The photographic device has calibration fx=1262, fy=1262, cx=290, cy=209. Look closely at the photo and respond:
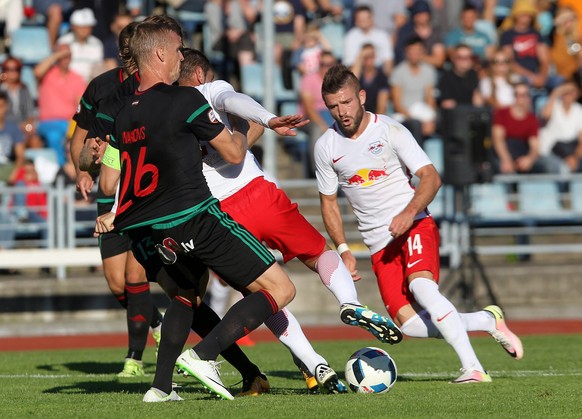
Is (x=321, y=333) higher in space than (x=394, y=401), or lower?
lower

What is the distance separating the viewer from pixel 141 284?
1071 cm

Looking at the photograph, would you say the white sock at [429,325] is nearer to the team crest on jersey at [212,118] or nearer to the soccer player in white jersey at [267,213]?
the soccer player in white jersey at [267,213]

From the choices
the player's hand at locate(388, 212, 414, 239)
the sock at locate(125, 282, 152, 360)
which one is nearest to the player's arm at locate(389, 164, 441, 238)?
the player's hand at locate(388, 212, 414, 239)

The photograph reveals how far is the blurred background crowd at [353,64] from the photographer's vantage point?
752 inches

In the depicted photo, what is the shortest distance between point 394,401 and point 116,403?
1.72 metres

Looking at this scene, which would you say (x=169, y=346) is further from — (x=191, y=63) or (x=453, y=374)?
(x=453, y=374)

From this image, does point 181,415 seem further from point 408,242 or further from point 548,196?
point 548,196

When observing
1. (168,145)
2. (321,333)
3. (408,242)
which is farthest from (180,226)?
(321,333)

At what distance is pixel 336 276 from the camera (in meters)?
8.69

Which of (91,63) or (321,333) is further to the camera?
(91,63)

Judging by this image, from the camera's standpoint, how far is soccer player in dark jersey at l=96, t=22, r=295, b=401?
7.44 metres

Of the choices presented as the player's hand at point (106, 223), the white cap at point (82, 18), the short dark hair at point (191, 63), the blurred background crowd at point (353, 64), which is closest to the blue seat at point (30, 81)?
the blurred background crowd at point (353, 64)

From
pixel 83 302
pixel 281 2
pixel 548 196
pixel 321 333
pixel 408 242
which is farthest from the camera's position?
pixel 281 2

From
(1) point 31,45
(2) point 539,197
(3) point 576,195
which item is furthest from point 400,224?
(1) point 31,45
